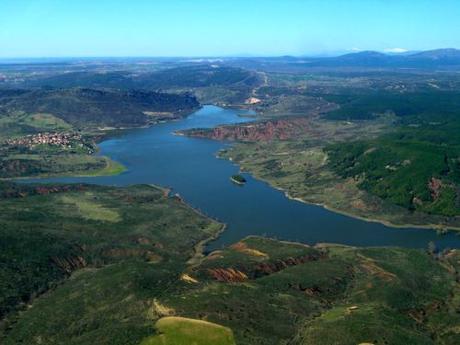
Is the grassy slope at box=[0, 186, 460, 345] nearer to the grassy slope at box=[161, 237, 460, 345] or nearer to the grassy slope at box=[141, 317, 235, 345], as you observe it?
the grassy slope at box=[161, 237, 460, 345]

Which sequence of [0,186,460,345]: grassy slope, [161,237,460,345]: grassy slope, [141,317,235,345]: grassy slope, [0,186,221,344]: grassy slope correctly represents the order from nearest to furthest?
[141,317,235,345]: grassy slope → [161,237,460,345]: grassy slope → [0,186,460,345]: grassy slope → [0,186,221,344]: grassy slope

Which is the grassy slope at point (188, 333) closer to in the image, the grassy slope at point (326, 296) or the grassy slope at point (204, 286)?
the grassy slope at point (204, 286)

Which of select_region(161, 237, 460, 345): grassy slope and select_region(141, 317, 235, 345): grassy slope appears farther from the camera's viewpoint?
select_region(161, 237, 460, 345): grassy slope

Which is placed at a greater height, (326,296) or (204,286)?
(204,286)

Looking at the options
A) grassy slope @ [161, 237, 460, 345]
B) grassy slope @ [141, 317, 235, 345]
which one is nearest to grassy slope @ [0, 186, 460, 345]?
grassy slope @ [161, 237, 460, 345]

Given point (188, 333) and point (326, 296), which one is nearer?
point (188, 333)

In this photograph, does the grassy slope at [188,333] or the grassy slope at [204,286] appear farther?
the grassy slope at [204,286]

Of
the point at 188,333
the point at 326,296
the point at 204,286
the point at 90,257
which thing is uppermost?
the point at 188,333

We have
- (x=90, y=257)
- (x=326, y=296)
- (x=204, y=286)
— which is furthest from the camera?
(x=90, y=257)

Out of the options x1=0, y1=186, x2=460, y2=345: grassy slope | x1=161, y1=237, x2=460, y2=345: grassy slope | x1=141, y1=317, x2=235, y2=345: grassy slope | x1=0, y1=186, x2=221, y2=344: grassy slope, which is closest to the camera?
x1=141, y1=317, x2=235, y2=345: grassy slope

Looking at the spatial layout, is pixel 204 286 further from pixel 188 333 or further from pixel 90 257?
pixel 90 257

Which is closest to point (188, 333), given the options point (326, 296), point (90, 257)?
point (326, 296)

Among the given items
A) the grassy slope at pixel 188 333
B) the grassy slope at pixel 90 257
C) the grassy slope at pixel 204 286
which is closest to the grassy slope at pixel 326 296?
the grassy slope at pixel 204 286

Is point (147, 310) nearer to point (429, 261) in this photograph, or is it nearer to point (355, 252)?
point (355, 252)
